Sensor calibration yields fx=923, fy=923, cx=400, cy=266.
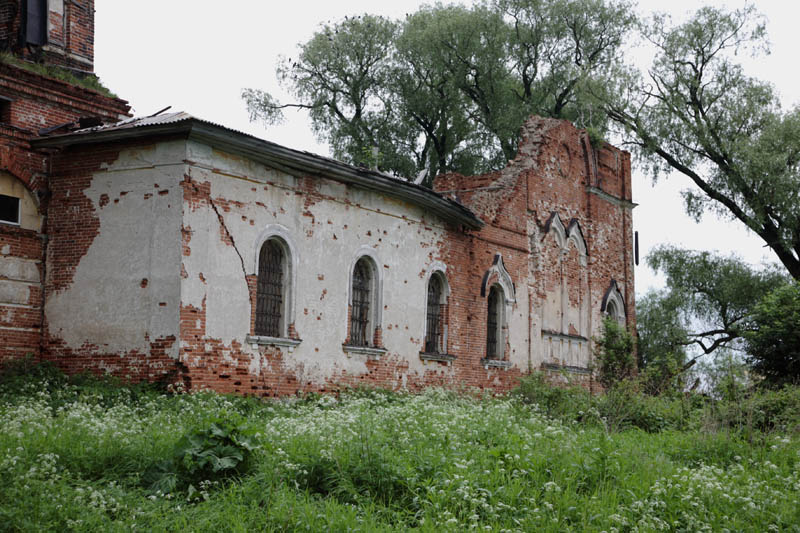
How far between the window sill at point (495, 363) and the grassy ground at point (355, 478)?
28.5ft

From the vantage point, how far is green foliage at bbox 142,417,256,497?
366 inches

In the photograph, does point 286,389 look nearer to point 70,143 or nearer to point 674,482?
point 70,143

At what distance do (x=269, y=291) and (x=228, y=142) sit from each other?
273 centimetres

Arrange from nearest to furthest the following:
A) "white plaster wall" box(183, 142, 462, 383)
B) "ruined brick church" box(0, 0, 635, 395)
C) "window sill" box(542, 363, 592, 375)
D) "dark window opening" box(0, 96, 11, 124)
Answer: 1. "ruined brick church" box(0, 0, 635, 395)
2. "white plaster wall" box(183, 142, 462, 383)
3. "dark window opening" box(0, 96, 11, 124)
4. "window sill" box(542, 363, 592, 375)

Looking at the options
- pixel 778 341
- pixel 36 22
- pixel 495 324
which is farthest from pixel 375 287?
pixel 36 22

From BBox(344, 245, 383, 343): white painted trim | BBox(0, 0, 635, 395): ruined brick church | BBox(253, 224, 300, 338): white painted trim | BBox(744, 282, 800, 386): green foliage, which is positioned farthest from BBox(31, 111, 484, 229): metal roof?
BBox(744, 282, 800, 386): green foliage

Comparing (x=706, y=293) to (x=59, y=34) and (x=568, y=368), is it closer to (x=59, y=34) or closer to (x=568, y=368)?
(x=568, y=368)

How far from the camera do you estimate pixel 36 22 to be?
63.6 feet

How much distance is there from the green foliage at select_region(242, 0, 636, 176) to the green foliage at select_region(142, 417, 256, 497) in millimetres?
29472

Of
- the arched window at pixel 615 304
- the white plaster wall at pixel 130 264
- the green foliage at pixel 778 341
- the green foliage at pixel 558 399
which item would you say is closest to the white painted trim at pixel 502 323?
the green foliage at pixel 558 399

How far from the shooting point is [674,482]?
34.8 feet

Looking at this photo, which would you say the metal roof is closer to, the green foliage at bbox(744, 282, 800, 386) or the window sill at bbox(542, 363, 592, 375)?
the window sill at bbox(542, 363, 592, 375)

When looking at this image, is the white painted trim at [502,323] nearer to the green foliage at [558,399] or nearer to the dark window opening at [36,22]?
the green foliage at [558,399]

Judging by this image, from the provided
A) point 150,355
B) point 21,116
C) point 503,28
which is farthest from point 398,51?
point 150,355
